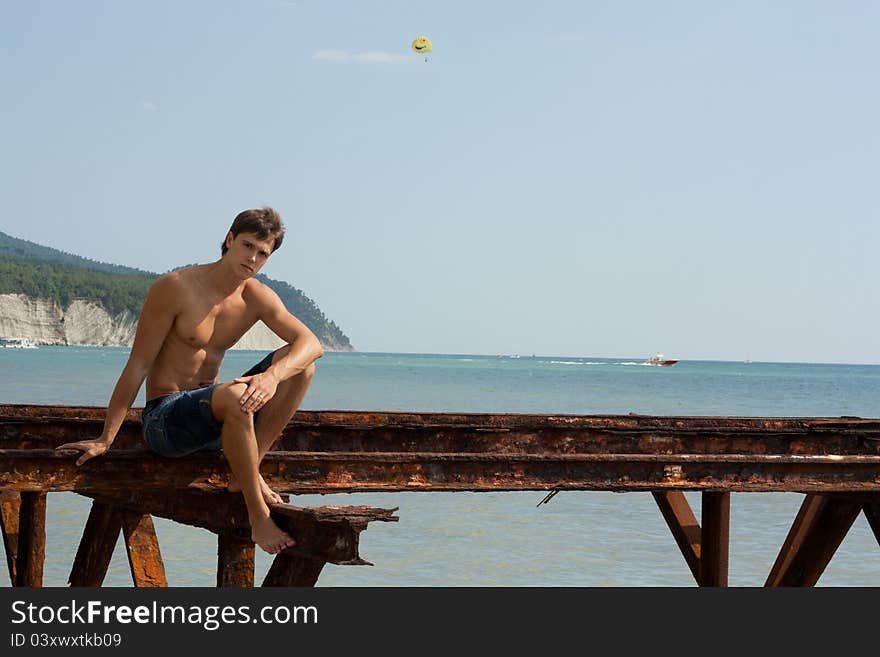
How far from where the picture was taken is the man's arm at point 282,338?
5688 millimetres

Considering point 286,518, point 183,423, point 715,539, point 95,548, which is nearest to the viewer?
point 286,518

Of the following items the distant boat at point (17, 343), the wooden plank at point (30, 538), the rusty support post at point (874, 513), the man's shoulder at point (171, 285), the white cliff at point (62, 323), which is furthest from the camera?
the white cliff at point (62, 323)

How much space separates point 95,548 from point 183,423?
339 centimetres

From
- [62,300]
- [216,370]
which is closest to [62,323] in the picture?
[62,300]

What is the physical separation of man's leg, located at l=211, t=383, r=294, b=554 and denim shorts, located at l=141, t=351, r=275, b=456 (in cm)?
10

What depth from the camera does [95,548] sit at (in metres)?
8.80

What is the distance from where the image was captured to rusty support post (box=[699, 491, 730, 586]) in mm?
8039

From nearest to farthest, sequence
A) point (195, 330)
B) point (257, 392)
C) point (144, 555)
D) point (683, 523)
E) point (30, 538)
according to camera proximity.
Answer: point (257, 392)
point (195, 330)
point (683, 523)
point (144, 555)
point (30, 538)

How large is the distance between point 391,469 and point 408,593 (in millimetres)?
1140

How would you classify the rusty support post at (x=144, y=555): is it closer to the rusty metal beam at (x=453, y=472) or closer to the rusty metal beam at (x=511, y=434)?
the rusty metal beam at (x=511, y=434)

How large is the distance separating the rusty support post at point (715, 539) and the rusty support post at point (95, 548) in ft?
13.5

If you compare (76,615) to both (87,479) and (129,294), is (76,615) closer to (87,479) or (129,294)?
(87,479)

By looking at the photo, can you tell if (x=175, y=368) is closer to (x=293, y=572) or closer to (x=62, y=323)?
(x=293, y=572)

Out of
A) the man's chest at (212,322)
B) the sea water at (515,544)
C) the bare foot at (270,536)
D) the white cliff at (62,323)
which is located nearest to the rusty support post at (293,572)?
the bare foot at (270,536)
